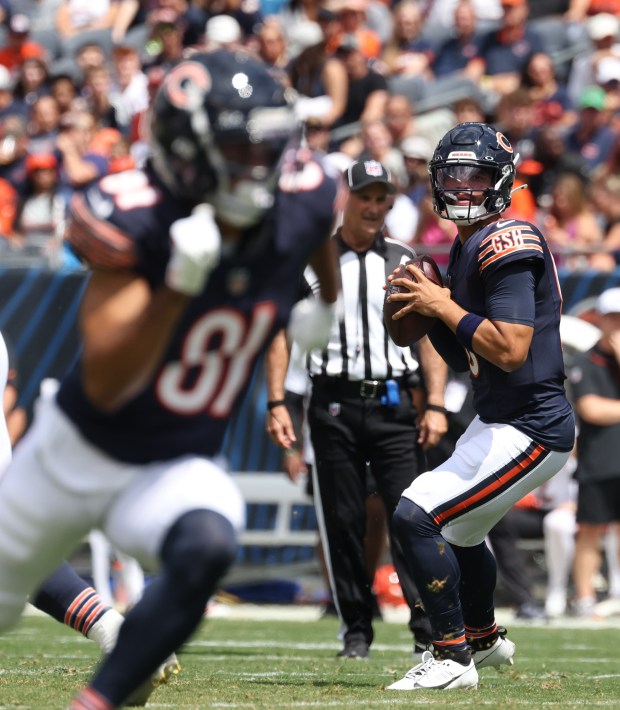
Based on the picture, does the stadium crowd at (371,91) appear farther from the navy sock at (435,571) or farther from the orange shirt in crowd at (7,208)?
the navy sock at (435,571)

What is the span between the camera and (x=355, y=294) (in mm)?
6848

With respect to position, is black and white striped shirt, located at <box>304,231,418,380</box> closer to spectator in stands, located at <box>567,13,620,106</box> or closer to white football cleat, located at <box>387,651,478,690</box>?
white football cleat, located at <box>387,651,478,690</box>

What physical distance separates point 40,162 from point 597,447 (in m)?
4.88

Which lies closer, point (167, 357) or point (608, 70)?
point (167, 357)

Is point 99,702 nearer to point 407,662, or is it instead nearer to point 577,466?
point 407,662

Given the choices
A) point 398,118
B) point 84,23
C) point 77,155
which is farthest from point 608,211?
point 84,23

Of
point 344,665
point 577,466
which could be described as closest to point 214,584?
point 344,665

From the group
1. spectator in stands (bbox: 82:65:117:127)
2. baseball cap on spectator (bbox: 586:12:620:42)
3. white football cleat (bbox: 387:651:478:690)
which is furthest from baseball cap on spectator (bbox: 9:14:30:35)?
white football cleat (bbox: 387:651:478:690)

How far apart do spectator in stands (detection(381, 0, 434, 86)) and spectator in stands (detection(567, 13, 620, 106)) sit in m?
1.42

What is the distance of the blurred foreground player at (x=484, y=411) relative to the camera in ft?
16.5

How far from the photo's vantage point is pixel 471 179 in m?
5.37


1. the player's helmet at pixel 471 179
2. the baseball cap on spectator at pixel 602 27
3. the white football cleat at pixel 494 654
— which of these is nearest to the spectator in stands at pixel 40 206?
the baseball cap on spectator at pixel 602 27

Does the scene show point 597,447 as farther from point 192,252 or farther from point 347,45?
point 192,252

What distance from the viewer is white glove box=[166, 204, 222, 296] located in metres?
3.20
